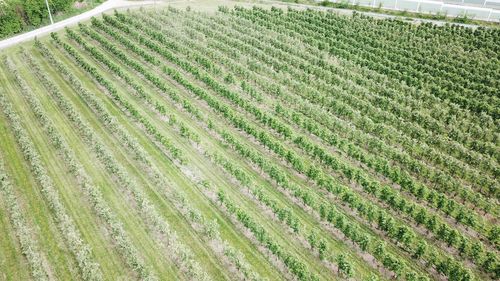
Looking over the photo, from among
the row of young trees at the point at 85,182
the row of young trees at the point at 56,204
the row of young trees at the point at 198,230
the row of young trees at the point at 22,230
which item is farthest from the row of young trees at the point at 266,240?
the row of young trees at the point at 22,230

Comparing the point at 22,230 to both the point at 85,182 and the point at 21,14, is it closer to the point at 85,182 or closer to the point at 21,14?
the point at 85,182

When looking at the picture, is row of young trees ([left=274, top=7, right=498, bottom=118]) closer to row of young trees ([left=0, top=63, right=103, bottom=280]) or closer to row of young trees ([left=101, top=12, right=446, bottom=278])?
row of young trees ([left=101, top=12, right=446, bottom=278])

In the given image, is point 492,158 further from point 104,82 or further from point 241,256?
point 104,82

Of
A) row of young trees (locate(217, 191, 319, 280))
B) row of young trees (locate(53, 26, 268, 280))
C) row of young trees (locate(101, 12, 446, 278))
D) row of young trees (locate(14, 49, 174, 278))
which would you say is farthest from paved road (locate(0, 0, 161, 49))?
row of young trees (locate(217, 191, 319, 280))

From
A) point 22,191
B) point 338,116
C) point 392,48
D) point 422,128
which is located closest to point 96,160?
point 22,191

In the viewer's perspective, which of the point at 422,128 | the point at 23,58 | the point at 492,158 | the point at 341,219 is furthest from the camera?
the point at 23,58

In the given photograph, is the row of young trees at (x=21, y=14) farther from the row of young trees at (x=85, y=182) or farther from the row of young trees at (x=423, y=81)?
the row of young trees at (x=423, y=81)

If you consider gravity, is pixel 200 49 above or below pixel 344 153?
above
